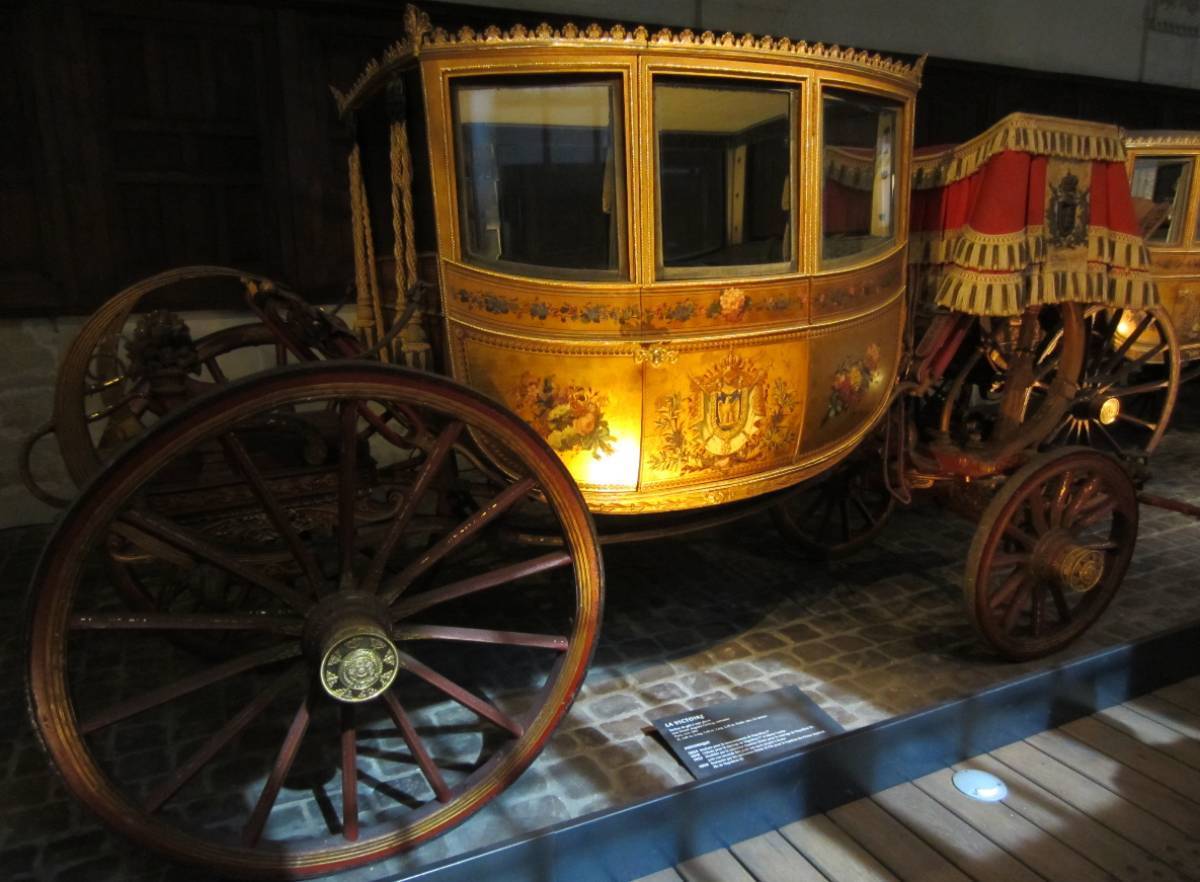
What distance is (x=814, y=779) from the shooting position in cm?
194

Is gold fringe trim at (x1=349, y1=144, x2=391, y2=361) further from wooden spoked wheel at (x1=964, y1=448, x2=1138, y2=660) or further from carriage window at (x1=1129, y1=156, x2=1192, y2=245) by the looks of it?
carriage window at (x1=1129, y1=156, x2=1192, y2=245)

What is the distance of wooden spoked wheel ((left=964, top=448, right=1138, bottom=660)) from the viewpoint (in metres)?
2.30

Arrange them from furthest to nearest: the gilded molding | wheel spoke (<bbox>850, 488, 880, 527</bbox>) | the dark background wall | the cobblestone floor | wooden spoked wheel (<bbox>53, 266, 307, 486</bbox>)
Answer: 1. the gilded molding
2. the dark background wall
3. wheel spoke (<bbox>850, 488, 880, 527</bbox>)
4. wooden spoked wheel (<bbox>53, 266, 307, 486</bbox>)
5. the cobblestone floor

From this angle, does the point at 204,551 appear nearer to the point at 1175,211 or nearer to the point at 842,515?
the point at 842,515

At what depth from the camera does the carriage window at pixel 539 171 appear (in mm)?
1801

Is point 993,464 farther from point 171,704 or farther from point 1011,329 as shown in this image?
point 171,704

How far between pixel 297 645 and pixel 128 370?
1.06 metres

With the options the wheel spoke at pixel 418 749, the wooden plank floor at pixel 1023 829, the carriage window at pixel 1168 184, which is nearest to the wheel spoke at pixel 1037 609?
the wooden plank floor at pixel 1023 829

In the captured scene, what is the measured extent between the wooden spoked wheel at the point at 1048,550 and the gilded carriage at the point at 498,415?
0.03 feet

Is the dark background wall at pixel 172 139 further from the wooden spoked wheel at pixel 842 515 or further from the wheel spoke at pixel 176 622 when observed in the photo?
the wheel spoke at pixel 176 622

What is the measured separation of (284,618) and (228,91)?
10.00ft

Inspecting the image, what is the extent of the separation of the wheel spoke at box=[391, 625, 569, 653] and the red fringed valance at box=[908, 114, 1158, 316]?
4.91 ft

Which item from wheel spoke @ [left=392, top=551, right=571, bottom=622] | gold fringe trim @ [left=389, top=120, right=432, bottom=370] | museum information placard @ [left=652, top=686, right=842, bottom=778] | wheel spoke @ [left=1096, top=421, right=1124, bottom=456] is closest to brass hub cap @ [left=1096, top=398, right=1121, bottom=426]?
wheel spoke @ [left=1096, top=421, right=1124, bottom=456]

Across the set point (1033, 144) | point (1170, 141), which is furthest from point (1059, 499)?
point (1170, 141)
